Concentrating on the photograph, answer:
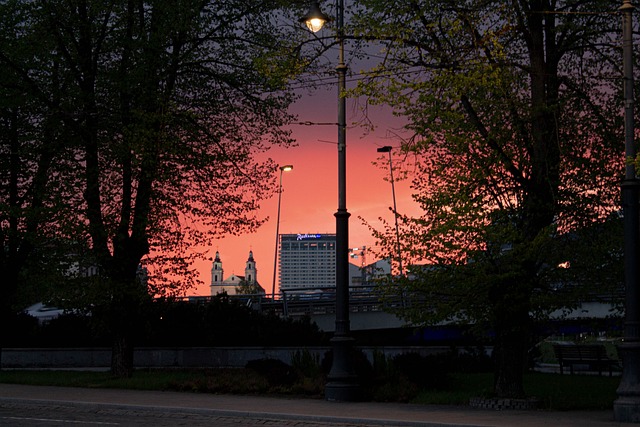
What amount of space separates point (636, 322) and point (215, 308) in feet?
77.0

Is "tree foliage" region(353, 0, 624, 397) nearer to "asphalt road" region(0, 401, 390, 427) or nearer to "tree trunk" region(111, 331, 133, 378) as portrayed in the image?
"asphalt road" region(0, 401, 390, 427)

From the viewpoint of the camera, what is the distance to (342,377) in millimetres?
21172

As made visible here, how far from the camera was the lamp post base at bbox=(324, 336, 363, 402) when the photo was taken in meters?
21.1

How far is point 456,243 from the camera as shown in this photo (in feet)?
60.4

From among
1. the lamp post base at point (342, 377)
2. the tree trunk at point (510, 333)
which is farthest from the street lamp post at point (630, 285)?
the lamp post base at point (342, 377)

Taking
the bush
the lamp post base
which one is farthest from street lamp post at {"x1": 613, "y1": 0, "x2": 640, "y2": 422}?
the bush

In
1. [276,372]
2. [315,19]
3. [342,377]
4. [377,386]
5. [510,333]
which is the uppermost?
[315,19]

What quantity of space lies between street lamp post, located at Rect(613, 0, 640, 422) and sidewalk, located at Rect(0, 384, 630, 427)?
18.5 inches

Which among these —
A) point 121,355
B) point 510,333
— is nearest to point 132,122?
point 121,355

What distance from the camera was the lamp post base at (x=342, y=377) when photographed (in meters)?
21.1

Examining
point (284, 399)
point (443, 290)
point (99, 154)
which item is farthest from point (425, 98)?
point (99, 154)

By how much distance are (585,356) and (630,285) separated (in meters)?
15.5

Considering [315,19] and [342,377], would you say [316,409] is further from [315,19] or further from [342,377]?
[315,19]

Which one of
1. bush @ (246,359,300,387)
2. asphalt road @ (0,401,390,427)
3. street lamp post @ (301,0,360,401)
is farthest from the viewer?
bush @ (246,359,300,387)
